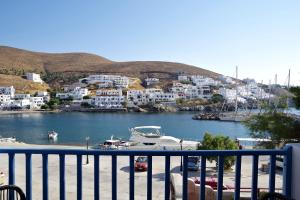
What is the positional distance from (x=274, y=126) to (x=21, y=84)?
16165 centimetres

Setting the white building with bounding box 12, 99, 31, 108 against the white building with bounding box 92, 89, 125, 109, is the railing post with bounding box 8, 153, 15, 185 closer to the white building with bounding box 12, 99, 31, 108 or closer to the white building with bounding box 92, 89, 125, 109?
the white building with bounding box 92, 89, 125, 109

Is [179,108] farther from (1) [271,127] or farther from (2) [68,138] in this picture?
(1) [271,127]

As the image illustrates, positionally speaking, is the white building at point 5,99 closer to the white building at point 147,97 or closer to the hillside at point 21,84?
the hillside at point 21,84

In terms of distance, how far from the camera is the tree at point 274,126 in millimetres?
15727

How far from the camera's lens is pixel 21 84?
545ft

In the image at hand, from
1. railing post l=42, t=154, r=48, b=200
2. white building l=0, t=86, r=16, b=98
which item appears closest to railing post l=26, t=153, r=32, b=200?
railing post l=42, t=154, r=48, b=200

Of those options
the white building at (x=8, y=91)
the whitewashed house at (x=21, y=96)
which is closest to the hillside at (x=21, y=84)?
the white building at (x=8, y=91)

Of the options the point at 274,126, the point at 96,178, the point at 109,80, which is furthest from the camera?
the point at 109,80

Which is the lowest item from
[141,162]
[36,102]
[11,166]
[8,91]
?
[36,102]

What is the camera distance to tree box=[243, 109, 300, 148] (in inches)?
619

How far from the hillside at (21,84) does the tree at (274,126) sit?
148m

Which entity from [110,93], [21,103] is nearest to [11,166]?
[21,103]

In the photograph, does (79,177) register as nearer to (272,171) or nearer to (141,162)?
(272,171)

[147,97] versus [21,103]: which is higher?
[147,97]
